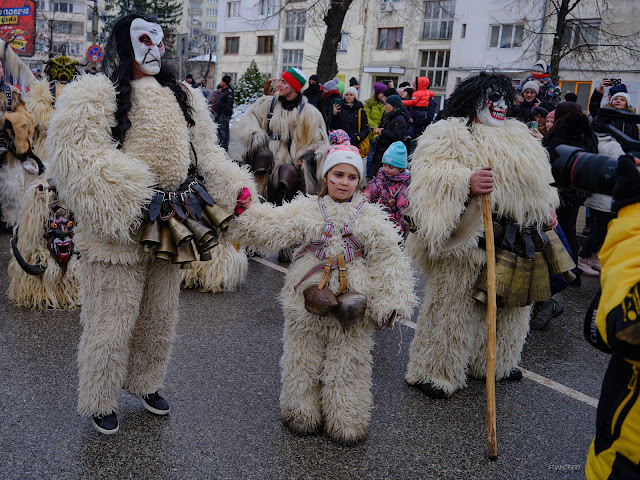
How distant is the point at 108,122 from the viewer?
2975 mm

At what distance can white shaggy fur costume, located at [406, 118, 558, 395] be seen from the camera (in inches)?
143

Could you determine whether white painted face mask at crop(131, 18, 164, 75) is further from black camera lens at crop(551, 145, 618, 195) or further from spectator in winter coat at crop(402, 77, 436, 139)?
spectator in winter coat at crop(402, 77, 436, 139)

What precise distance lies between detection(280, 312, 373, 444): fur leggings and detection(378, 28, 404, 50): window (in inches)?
1510

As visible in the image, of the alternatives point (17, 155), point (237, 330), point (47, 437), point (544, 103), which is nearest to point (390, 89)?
point (544, 103)

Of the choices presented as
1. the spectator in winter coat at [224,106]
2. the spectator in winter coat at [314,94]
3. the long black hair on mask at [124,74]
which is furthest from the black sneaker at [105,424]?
the spectator in winter coat at [224,106]

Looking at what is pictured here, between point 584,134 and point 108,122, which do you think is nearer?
point 108,122

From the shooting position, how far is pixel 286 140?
275 inches

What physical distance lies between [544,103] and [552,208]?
6959mm

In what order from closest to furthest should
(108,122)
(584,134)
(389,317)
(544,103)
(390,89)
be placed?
1. (108,122)
2. (389,317)
3. (584,134)
4. (544,103)
5. (390,89)

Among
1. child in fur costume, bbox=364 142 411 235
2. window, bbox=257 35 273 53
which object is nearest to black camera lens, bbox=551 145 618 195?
child in fur costume, bbox=364 142 411 235

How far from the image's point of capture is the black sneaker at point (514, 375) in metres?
4.28

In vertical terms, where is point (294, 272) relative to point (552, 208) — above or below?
below

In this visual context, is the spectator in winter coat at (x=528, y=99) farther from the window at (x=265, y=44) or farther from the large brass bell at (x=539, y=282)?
the window at (x=265, y=44)

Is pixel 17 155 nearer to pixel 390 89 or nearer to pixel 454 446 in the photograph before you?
pixel 454 446
